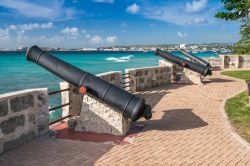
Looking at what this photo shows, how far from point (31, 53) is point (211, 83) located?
11792 millimetres

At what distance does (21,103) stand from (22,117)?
→ 30cm

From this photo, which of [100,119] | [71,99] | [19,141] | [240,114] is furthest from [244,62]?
[19,141]

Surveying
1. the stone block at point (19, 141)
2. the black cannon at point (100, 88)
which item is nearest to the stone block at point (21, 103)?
the stone block at point (19, 141)

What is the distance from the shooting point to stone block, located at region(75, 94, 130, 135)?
274 inches

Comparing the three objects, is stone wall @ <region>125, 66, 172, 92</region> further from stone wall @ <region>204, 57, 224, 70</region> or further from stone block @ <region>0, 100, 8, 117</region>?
stone wall @ <region>204, 57, 224, 70</region>

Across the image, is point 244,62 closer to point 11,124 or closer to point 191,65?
point 191,65

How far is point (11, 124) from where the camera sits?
5.98m

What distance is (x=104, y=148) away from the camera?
6066mm

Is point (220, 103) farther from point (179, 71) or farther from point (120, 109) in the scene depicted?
point (179, 71)

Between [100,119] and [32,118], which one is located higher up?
[32,118]

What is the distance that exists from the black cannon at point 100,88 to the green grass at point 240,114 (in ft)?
7.70

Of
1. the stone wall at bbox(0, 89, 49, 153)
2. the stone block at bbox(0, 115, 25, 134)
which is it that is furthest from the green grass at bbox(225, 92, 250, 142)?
the stone block at bbox(0, 115, 25, 134)

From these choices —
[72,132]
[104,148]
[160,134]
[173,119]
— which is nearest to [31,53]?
[72,132]

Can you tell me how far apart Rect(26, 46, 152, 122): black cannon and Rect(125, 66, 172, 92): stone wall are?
21.2ft
